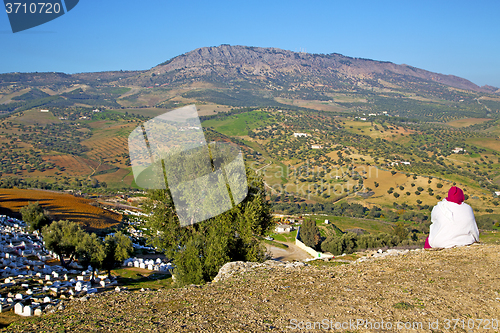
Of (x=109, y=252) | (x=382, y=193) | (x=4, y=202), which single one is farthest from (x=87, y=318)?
(x=382, y=193)

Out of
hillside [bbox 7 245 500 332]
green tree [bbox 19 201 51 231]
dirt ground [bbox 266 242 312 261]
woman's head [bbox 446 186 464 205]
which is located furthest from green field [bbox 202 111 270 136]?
woman's head [bbox 446 186 464 205]

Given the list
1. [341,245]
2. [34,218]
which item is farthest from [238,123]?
[341,245]

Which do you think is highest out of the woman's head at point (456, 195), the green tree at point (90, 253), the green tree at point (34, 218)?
the woman's head at point (456, 195)

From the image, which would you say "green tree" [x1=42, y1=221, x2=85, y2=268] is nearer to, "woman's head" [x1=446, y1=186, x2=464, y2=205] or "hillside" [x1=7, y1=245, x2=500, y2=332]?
"hillside" [x1=7, y1=245, x2=500, y2=332]

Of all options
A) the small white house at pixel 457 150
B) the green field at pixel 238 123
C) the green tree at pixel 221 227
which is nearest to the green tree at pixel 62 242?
the green tree at pixel 221 227

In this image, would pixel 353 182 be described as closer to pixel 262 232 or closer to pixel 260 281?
pixel 262 232

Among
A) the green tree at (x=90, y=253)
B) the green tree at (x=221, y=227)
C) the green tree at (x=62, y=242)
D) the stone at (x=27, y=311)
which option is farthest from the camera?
the green tree at (x=62, y=242)

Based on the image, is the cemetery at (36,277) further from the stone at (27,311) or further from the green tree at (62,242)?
the green tree at (62,242)
